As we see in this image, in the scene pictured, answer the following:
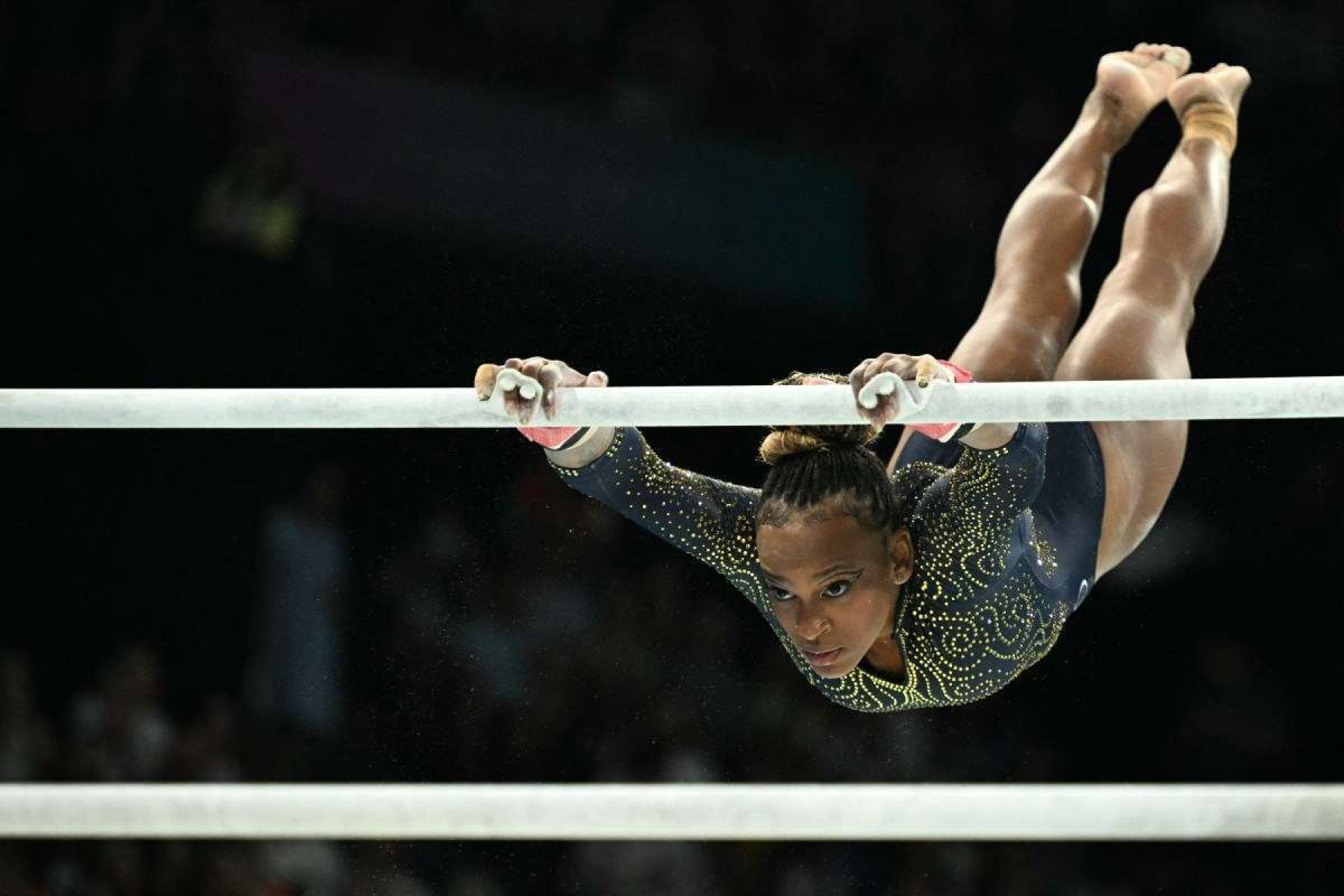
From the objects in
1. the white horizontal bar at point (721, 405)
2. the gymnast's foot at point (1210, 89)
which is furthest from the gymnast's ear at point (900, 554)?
the gymnast's foot at point (1210, 89)

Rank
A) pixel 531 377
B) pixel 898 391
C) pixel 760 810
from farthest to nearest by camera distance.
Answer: pixel 760 810 → pixel 531 377 → pixel 898 391

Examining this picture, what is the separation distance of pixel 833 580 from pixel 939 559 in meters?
0.24

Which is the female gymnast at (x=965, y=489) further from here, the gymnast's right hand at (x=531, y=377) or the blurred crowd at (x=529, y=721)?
the blurred crowd at (x=529, y=721)

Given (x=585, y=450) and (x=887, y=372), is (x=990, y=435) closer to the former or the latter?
(x=887, y=372)

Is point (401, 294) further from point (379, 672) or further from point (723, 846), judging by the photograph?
point (723, 846)

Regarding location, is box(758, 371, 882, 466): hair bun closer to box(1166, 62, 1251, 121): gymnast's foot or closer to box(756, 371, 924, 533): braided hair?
box(756, 371, 924, 533): braided hair

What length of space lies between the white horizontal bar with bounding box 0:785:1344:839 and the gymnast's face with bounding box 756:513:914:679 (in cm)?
26

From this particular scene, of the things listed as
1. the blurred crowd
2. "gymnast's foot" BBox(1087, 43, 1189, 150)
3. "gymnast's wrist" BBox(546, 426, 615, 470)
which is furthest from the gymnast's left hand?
the blurred crowd

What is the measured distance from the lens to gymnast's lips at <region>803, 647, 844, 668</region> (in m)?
2.77

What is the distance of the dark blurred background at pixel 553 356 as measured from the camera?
523 cm

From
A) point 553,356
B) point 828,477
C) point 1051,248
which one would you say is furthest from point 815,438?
A: point 553,356

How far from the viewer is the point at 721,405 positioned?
7.80ft

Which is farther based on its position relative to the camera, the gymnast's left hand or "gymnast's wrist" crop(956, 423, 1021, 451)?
"gymnast's wrist" crop(956, 423, 1021, 451)

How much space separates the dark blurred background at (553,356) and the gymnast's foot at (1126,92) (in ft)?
4.97
